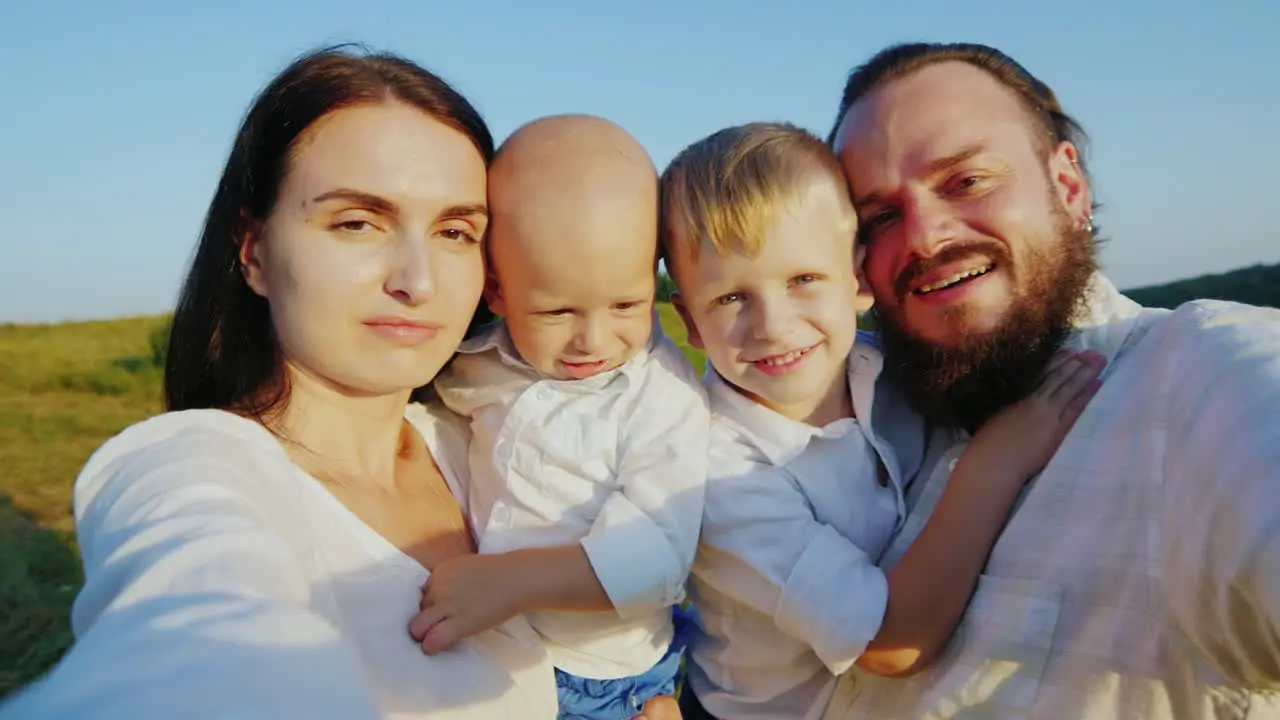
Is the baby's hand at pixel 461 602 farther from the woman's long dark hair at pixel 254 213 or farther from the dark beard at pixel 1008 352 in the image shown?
→ the dark beard at pixel 1008 352

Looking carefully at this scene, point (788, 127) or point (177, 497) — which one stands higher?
point (788, 127)

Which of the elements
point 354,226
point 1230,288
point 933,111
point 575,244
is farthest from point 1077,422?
point 1230,288

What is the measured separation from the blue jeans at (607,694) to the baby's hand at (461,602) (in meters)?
0.36

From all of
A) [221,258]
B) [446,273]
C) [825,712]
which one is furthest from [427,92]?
[825,712]

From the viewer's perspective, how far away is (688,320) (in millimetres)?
2609

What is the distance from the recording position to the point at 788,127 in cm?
257

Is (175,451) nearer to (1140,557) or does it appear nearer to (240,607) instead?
(240,607)

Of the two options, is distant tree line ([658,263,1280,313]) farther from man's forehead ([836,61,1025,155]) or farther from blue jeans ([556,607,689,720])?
blue jeans ([556,607,689,720])

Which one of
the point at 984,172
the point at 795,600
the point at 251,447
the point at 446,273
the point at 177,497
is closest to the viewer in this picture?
the point at 177,497

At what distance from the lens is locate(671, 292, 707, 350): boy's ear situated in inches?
101

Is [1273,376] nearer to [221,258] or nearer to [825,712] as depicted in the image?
[825,712]

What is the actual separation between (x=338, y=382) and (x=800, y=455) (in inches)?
50.2

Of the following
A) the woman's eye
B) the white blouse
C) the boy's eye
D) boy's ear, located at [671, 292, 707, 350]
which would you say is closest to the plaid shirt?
boy's ear, located at [671, 292, 707, 350]

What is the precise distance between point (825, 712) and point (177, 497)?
1735mm
